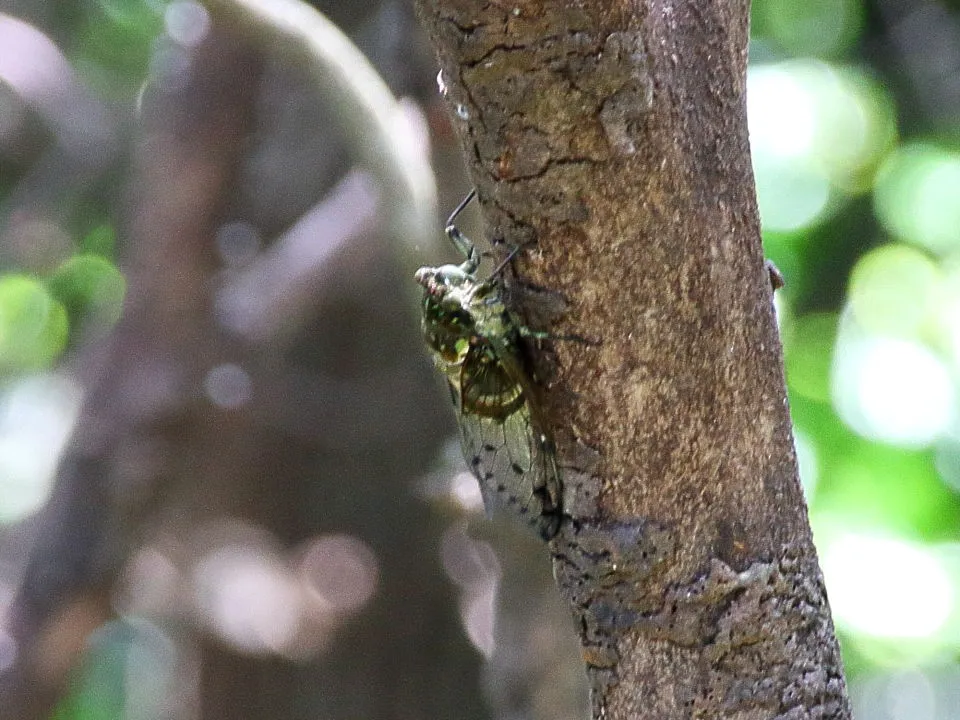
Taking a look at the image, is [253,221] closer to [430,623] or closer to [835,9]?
[430,623]

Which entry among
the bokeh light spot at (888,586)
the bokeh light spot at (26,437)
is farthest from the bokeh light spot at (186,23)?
the bokeh light spot at (888,586)

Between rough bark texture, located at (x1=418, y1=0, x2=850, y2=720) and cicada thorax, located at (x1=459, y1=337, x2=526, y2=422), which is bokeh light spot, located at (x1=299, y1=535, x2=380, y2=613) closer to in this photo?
cicada thorax, located at (x1=459, y1=337, x2=526, y2=422)

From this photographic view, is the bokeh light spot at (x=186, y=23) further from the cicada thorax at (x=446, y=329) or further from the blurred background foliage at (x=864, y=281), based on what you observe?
the cicada thorax at (x=446, y=329)

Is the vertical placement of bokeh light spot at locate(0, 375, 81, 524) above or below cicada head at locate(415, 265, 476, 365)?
above

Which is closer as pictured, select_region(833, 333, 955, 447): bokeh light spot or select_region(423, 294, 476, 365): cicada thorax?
select_region(423, 294, 476, 365): cicada thorax

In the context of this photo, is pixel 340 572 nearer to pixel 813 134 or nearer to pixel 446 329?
pixel 446 329

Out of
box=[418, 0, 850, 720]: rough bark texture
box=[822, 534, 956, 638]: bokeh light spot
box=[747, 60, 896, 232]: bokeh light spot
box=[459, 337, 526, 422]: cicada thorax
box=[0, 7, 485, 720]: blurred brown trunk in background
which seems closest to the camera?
box=[418, 0, 850, 720]: rough bark texture

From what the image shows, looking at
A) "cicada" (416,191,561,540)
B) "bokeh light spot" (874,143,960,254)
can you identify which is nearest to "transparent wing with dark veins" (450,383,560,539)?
"cicada" (416,191,561,540)
